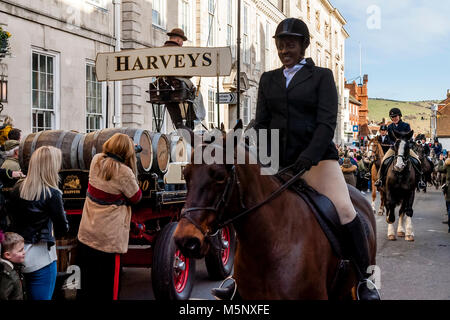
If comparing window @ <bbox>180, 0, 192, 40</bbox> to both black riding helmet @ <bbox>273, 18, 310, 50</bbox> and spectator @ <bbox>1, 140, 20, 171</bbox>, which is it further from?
black riding helmet @ <bbox>273, 18, 310, 50</bbox>

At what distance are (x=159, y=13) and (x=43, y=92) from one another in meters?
7.41

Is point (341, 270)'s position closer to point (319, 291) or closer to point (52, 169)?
point (319, 291)

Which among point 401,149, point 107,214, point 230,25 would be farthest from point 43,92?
point 230,25

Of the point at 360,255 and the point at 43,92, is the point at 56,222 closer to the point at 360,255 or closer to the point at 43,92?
the point at 360,255

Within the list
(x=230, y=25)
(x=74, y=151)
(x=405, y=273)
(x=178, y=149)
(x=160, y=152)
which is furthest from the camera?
(x=230, y=25)

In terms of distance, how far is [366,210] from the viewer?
478cm

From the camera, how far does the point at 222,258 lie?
7.96m

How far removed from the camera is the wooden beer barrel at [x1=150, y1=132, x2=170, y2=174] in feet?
21.3

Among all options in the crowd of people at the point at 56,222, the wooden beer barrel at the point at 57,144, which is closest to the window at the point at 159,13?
the wooden beer barrel at the point at 57,144

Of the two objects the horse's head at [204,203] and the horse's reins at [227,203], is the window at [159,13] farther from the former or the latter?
the horse's head at [204,203]

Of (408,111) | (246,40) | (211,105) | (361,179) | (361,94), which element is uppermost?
(408,111)

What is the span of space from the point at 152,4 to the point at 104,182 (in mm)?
15647

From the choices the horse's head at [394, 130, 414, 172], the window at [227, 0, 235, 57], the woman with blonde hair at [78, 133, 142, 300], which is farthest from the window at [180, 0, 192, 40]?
the woman with blonde hair at [78, 133, 142, 300]
